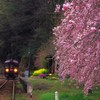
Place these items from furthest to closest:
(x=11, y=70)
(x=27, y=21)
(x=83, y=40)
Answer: (x=11, y=70)
(x=27, y=21)
(x=83, y=40)

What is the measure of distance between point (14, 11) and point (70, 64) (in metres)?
28.4

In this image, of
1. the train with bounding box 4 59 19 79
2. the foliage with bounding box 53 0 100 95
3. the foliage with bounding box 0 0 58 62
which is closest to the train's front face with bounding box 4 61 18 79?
the train with bounding box 4 59 19 79

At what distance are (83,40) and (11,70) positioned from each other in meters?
48.4

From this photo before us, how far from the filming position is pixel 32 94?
26.9 m

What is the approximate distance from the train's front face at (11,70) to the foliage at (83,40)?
46542mm

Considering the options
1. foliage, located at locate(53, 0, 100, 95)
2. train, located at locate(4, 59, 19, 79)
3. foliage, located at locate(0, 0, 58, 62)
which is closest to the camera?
foliage, located at locate(53, 0, 100, 95)

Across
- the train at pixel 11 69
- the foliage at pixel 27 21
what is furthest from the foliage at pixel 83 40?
the train at pixel 11 69

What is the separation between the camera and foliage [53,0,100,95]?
313 inches

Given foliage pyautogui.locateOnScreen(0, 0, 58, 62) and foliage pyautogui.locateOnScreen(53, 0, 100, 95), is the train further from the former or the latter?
foliage pyautogui.locateOnScreen(53, 0, 100, 95)

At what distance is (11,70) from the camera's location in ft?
184

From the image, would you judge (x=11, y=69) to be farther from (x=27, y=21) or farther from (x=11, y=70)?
(x=27, y=21)

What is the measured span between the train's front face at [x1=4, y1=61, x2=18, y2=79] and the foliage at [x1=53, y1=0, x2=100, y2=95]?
46542 mm

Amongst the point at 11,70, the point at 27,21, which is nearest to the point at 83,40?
the point at 27,21

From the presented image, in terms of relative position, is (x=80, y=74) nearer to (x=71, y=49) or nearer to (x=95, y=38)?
(x=71, y=49)
